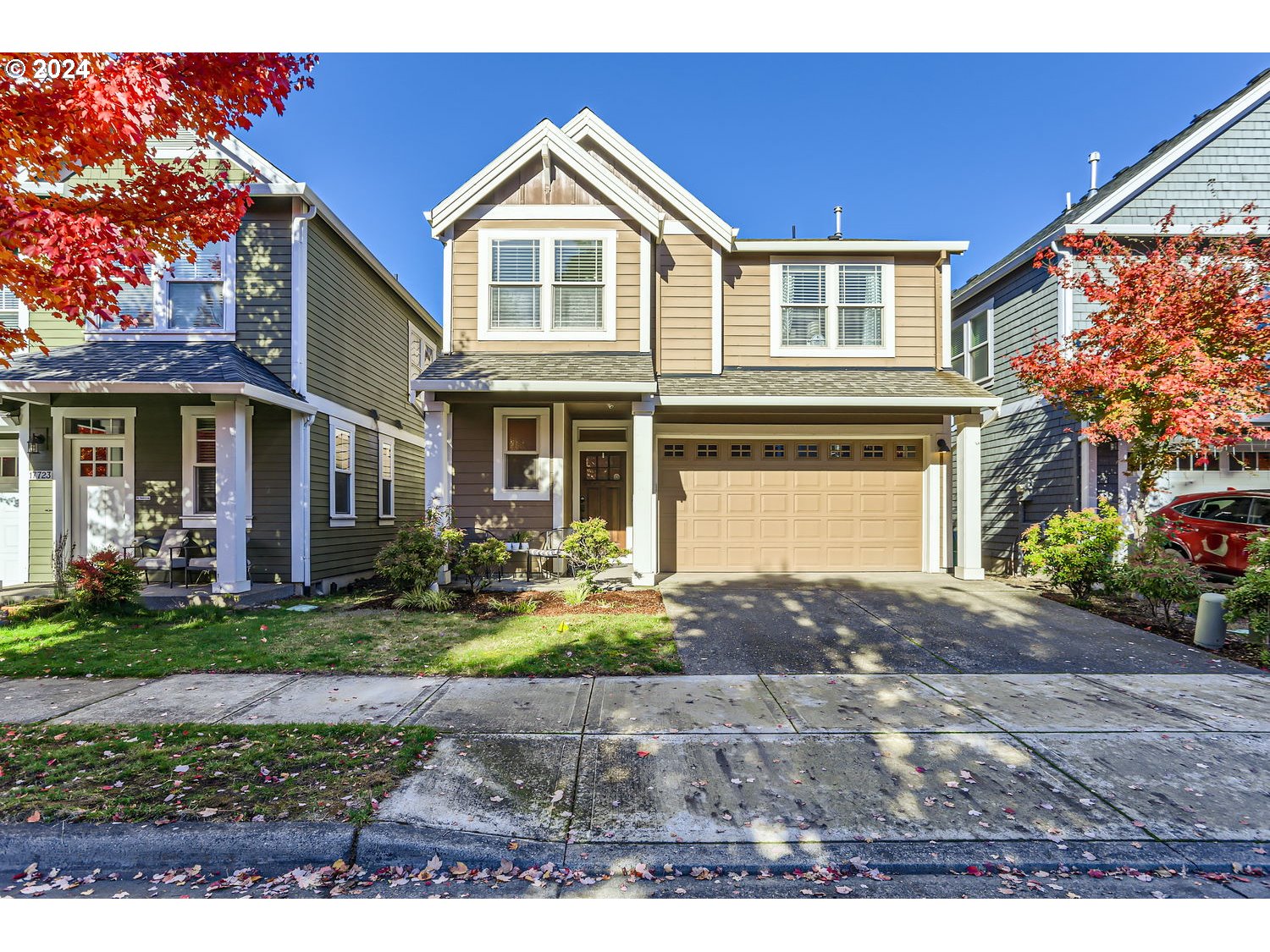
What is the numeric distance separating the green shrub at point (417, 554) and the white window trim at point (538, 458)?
159 cm

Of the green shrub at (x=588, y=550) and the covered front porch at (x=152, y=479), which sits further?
the covered front porch at (x=152, y=479)

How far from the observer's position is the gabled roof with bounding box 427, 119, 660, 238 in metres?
9.60

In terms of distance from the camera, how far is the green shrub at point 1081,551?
809 centimetres

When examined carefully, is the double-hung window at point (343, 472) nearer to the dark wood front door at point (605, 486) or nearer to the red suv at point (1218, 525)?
the dark wood front door at point (605, 486)

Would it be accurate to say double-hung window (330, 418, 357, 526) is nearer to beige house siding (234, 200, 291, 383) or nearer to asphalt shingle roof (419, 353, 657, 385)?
beige house siding (234, 200, 291, 383)

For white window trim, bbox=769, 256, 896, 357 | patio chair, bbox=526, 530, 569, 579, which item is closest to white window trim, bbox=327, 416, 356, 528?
patio chair, bbox=526, 530, 569, 579

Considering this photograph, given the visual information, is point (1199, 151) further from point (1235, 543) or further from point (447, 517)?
point (447, 517)

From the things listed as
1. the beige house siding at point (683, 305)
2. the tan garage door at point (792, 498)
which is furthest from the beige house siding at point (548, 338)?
the tan garage door at point (792, 498)

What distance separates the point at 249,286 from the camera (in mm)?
9531

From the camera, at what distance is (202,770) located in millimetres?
3541

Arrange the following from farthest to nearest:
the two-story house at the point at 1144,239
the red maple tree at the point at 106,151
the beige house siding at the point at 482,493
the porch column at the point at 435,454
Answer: the two-story house at the point at 1144,239, the beige house siding at the point at 482,493, the porch column at the point at 435,454, the red maple tree at the point at 106,151

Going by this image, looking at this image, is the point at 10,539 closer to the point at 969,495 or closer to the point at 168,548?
the point at 168,548

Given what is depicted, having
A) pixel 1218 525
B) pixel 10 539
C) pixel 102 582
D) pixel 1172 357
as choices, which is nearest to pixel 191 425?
pixel 102 582

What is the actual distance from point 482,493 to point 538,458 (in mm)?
1135
